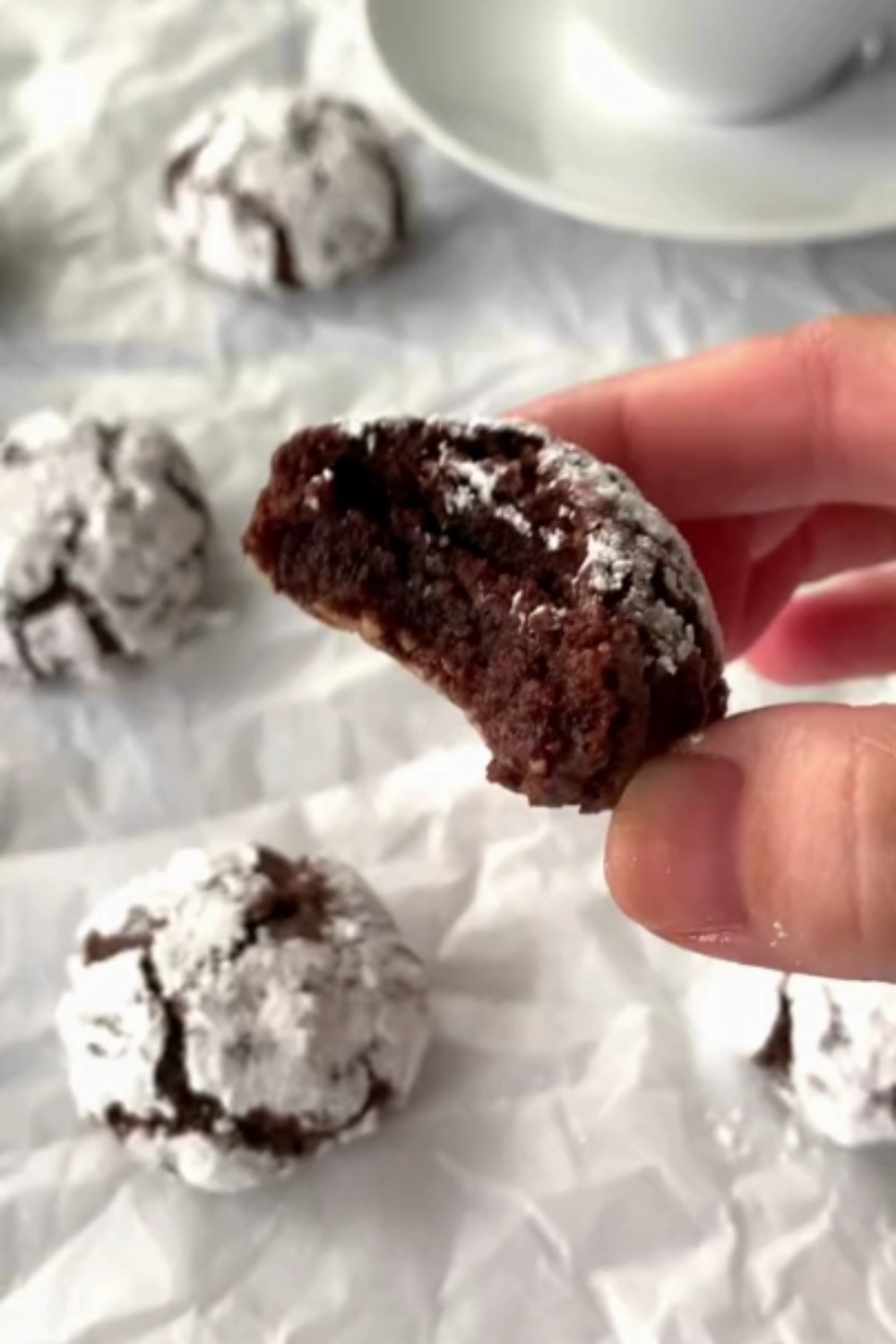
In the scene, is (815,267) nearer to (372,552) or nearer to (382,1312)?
(372,552)

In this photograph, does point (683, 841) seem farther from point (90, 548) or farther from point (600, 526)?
point (90, 548)

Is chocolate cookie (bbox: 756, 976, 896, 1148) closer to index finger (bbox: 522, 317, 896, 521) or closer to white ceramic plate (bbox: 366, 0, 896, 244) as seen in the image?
index finger (bbox: 522, 317, 896, 521)

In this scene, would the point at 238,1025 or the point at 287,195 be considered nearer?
the point at 238,1025

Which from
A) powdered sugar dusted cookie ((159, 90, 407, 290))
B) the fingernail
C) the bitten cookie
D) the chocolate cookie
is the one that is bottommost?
the chocolate cookie

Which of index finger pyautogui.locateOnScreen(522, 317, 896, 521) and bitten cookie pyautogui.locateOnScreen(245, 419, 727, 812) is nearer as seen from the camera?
bitten cookie pyautogui.locateOnScreen(245, 419, 727, 812)

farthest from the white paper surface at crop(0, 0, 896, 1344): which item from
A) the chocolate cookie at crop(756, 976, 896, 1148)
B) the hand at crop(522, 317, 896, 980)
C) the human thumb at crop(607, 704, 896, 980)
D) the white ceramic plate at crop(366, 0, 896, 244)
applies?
the human thumb at crop(607, 704, 896, 980)

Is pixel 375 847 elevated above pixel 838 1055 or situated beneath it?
elevated above

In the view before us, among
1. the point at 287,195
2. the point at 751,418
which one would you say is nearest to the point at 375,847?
the point at 751,418
